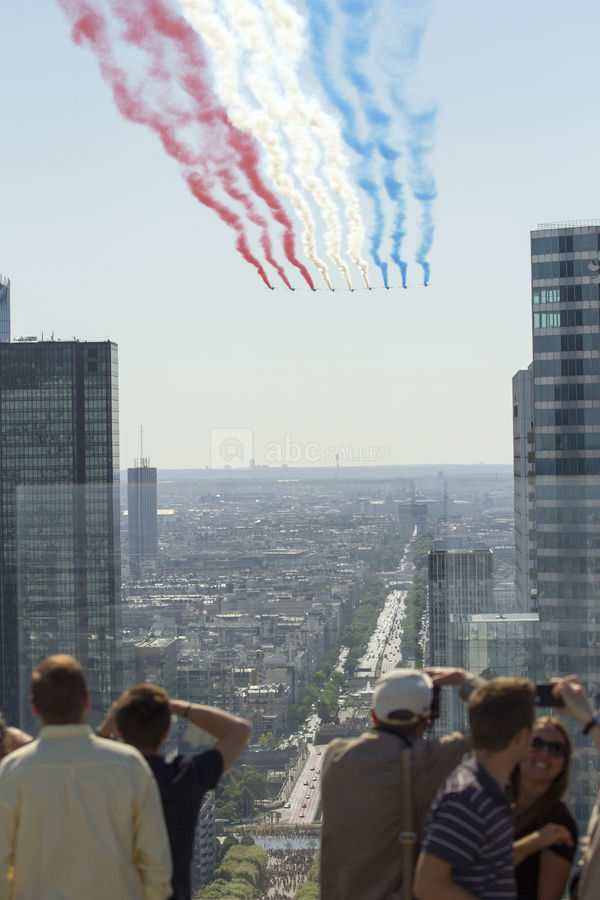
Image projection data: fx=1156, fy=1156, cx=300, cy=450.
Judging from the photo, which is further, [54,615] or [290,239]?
[54,615]

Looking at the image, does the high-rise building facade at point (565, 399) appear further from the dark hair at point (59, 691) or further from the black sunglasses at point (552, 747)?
the dark hair at point (59, 691)

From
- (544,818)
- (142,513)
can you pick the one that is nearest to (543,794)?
(544,818)

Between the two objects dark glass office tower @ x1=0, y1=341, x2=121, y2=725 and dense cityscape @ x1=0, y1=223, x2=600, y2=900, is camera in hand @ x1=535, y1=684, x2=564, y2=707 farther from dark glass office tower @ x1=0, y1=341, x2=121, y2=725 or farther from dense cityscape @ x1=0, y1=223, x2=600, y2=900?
dark glass office tower @ x1=0, y1=341, x2=121, y2=725

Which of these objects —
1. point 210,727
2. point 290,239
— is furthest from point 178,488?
point 210,727

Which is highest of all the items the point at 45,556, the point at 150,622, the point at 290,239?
the point at 290,239

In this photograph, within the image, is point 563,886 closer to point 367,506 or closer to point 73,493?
point 73,493

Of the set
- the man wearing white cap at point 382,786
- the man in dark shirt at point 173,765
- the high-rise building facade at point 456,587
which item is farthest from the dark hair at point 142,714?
the high-rise building facade at point 456,587

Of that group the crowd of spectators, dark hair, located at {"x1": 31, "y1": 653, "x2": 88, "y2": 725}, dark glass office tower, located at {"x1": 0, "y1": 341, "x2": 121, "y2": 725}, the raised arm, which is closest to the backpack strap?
the crowd of spectators

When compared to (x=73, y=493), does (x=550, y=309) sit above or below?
above
